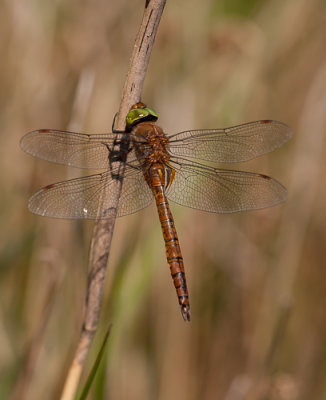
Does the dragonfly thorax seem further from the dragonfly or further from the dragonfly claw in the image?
the dragonfly claw

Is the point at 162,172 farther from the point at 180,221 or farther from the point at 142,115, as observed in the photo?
the point at 180,221

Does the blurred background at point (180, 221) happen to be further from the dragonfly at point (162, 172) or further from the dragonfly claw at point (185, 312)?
the dragonfly claw at point (185, 312)

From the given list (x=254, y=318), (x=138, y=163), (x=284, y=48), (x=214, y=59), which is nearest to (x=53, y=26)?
(x=214, y=59)

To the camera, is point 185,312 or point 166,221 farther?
point 166,221

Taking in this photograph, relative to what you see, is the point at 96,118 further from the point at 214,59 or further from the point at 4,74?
the point at 214,59

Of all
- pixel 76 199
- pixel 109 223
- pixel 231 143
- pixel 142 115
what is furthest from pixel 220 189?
pixel 109 223

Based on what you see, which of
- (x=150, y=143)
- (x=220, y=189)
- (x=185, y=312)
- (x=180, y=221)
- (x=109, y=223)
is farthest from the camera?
(x=180, y=221)

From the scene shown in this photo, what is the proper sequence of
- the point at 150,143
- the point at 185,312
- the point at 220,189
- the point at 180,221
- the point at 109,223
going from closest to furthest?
the point at 109,223
the point at 185,312
the point at 150,143
the point at 220,189
the point at 180,221
